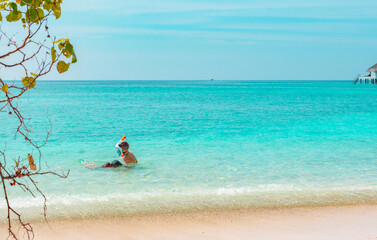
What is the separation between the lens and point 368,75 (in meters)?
97.1

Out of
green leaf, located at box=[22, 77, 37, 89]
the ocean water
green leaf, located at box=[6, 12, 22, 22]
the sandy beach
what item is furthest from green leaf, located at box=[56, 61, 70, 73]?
the sandy beach

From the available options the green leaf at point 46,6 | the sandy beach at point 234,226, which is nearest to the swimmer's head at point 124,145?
the sandy beach at point 234,226

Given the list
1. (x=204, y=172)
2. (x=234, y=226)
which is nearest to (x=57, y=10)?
(x=234, y=226)

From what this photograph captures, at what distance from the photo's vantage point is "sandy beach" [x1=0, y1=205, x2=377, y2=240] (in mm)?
6051

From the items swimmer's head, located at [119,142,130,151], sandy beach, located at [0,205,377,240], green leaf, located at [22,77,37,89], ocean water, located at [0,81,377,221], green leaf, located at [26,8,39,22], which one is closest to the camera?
green leaf, located at [26,8,39,22]

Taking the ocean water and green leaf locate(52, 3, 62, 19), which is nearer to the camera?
green leaf locate(52, 3, 62, 19)

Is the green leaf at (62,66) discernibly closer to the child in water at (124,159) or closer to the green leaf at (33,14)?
the green leaf at (33,14)

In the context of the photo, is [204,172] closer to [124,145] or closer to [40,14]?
[124,145]

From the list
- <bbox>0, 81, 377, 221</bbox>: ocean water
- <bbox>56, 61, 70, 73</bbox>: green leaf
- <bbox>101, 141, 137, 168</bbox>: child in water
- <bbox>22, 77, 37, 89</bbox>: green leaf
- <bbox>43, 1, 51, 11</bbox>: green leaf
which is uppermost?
<bbox>43, 1, 51, 11</bbox>: green leaf

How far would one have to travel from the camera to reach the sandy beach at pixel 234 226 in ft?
19.9

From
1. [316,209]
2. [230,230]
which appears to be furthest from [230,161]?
[230,230]

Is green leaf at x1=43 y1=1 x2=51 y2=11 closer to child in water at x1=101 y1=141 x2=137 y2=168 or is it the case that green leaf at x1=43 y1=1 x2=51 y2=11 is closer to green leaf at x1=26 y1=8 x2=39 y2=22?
green leaf at x1=26 y1=8 x2=39 y2=22

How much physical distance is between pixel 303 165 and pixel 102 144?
305 inches

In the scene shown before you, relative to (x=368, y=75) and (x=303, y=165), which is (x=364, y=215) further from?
(x=368, y=75)
